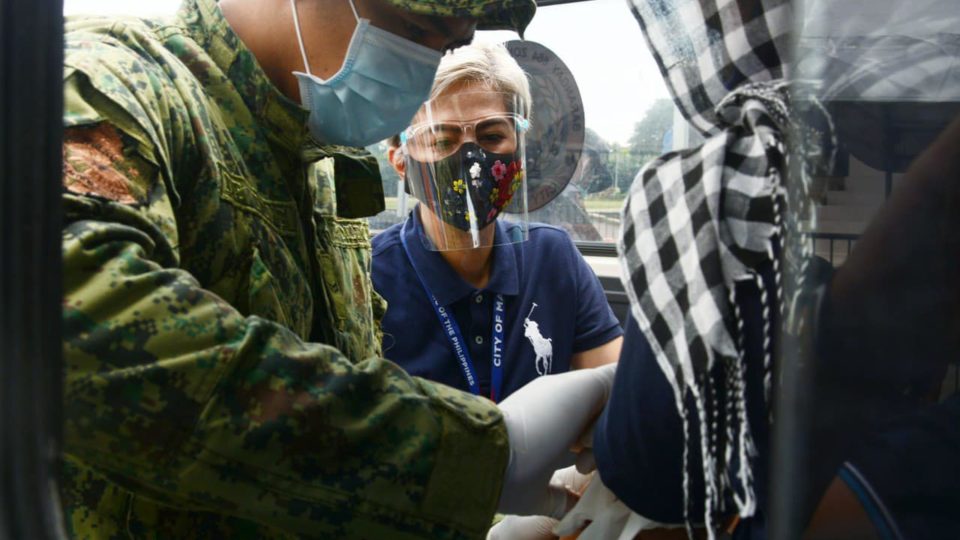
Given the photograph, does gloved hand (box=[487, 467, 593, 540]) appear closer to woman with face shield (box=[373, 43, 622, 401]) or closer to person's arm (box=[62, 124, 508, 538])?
person's arm (box=[62, 124, 508, 538])

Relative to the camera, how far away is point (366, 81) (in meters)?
1.40

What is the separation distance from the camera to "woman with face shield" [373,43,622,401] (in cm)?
203

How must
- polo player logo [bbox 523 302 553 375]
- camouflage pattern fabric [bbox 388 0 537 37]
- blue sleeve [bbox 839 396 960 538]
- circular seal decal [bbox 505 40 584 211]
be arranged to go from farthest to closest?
1. circular seal decal [bbox 505 40 584 211]
2. polo player logo [bbox 523 302 553 375]
3. camouflage pattern fabric [bbox 388 0 537 37]
4. blue sleeve [bbox 839 396 960 538]

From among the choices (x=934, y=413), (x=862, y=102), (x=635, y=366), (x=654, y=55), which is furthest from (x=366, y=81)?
(x=934, y=413)

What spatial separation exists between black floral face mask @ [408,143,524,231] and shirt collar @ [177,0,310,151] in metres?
0.71

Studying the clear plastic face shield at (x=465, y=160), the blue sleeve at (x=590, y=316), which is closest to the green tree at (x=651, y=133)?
the blue sleeve at (x=590, y=316)

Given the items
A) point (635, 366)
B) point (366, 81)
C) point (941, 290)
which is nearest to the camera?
point (941, 290)

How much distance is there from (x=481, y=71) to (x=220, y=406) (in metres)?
1.43

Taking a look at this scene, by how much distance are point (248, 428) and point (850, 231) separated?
599 mm

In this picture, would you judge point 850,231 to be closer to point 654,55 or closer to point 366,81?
point 654,55

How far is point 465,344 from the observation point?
6.83 feet

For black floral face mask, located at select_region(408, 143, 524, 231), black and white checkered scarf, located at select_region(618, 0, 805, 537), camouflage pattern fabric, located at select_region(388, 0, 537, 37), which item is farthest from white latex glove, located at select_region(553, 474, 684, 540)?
black floral face mask, located at select_region(408, 143, 524, 231)

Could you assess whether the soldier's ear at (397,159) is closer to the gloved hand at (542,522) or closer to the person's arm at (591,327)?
the person's arm at (591,327)

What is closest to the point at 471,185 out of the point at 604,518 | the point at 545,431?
the point at 545,431
